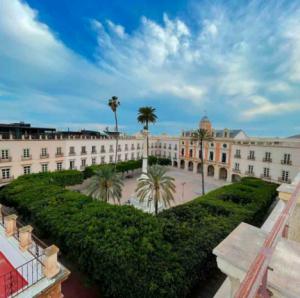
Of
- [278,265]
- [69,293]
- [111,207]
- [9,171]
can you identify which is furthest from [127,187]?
[278,265]

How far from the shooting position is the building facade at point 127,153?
23719mm

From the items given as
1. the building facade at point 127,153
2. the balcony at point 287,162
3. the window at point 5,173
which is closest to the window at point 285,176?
the building facade at point 127,153

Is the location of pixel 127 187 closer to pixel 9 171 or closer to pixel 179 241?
pixel 9 171

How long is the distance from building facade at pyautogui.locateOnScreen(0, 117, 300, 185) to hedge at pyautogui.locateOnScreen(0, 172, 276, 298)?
13006mm

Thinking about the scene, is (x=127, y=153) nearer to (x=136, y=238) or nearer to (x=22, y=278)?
(x=136, y=238)

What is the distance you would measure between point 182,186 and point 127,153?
15.1m

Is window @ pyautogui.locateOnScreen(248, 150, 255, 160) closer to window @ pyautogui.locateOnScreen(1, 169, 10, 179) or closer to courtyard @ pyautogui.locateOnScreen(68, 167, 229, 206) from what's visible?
courtyard @ pyautogui.locateOnScreen(68, 167, 229, 206)

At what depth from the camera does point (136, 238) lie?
8.47 meters

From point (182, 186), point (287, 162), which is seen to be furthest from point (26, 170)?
point (287, 162)

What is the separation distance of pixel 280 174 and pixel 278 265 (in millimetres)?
30953

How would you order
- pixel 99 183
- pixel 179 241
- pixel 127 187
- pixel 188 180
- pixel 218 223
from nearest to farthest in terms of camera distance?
pixel 179 241 → pixel 218 223 → pixel 99 183 → pixel 127 187 → pixel 188 180

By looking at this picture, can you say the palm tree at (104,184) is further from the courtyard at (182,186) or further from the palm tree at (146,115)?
the palm tree at (146,115)

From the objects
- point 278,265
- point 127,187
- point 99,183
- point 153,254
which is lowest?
point 127,187

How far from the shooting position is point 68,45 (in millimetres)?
14570
